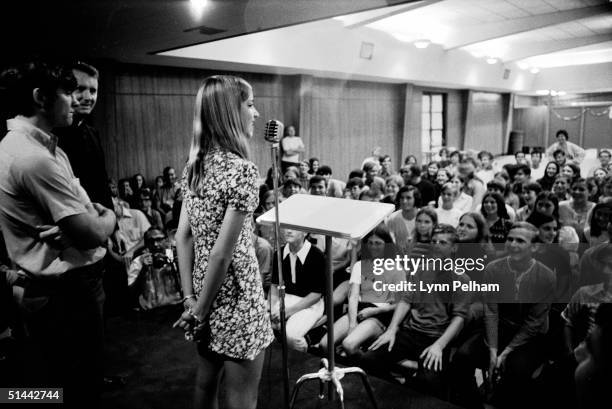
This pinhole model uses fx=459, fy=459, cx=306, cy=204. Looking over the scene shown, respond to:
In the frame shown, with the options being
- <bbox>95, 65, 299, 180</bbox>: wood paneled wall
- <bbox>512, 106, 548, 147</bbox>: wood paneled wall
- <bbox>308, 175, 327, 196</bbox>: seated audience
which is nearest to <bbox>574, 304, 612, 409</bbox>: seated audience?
<bbox>308, 175, 327, 196</bbox>: seated audience

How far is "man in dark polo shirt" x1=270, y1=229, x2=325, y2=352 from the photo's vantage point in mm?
2785

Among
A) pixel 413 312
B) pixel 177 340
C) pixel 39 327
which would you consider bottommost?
pixel 177 340

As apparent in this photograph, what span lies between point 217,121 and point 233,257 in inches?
14.7

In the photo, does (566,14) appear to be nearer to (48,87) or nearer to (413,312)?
(413,312)

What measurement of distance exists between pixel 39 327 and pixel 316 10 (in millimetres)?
3295

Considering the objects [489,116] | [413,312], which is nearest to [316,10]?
[413,312]

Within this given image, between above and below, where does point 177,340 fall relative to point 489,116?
below

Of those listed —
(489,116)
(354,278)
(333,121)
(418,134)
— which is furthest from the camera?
(489,116)

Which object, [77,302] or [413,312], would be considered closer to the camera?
[77,302]

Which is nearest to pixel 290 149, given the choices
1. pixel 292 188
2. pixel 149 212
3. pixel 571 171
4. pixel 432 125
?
pixel 149 212

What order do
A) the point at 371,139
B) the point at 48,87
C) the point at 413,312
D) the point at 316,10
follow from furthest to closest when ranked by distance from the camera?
the point at 371,139, the point at 316,10, the point at 413,312, the point at 48,87

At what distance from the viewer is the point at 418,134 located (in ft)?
35.1

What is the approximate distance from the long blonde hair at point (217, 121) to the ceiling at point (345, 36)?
2267 millimetres

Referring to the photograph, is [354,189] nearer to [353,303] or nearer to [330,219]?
[353,303]
